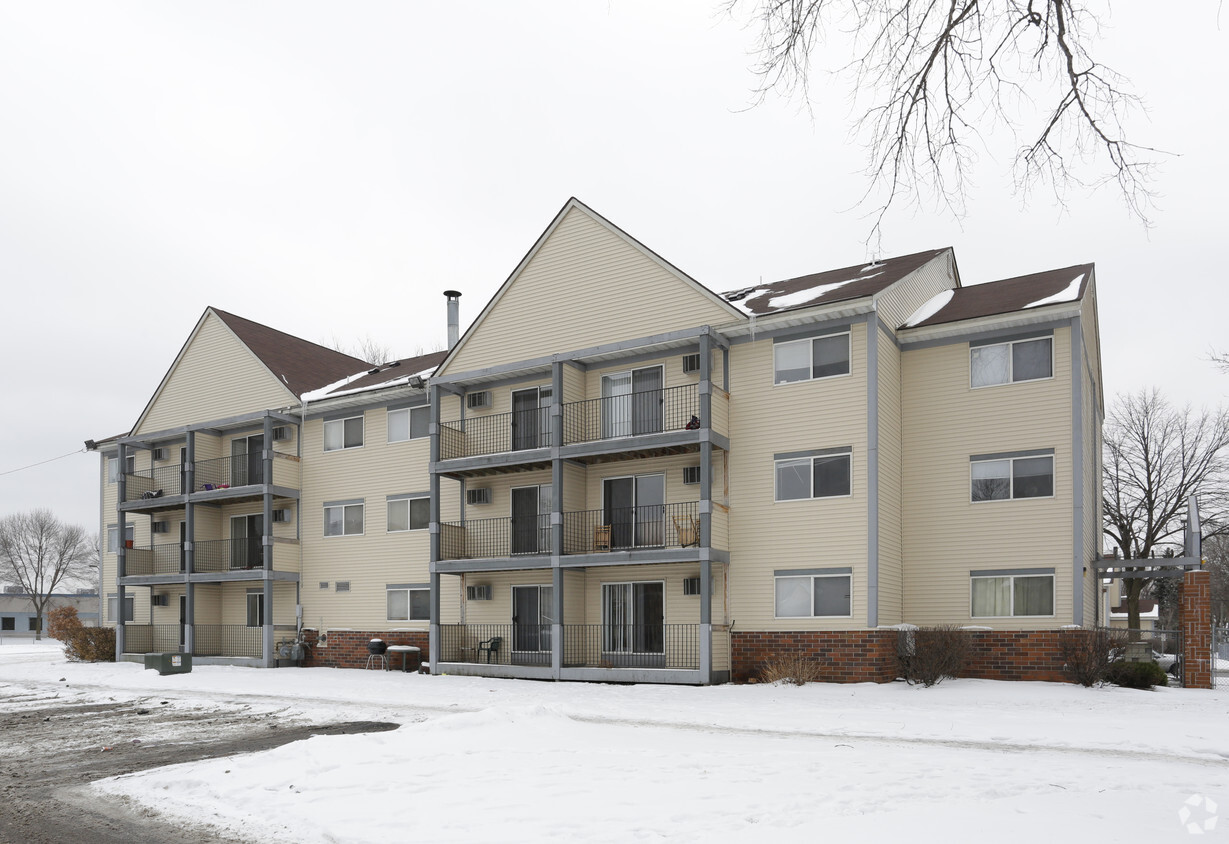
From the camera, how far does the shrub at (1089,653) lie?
741 inches

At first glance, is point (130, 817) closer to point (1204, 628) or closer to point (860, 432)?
point (860, 432)

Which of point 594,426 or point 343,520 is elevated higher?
point 594,426

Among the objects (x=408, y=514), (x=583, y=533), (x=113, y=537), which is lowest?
(x=113, y=537)

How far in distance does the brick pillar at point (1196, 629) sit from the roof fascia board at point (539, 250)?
10.7m

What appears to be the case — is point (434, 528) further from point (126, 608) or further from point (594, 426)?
point (126, 608)

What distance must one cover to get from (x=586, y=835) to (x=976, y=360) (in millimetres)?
17161

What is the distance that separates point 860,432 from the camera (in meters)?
20.9

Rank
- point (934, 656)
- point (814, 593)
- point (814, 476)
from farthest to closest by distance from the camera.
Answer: point (814, 476) < point (814, 593) < point (934, 656)

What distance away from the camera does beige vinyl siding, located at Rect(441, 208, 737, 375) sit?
2331cm

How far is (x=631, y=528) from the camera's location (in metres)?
23.5

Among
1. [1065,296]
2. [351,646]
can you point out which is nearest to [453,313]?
[351,646]

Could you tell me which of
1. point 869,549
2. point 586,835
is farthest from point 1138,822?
point 869,549

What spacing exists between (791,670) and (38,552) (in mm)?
80945

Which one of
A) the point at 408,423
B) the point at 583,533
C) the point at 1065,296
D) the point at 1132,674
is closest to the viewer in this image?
the point at 1132,674
